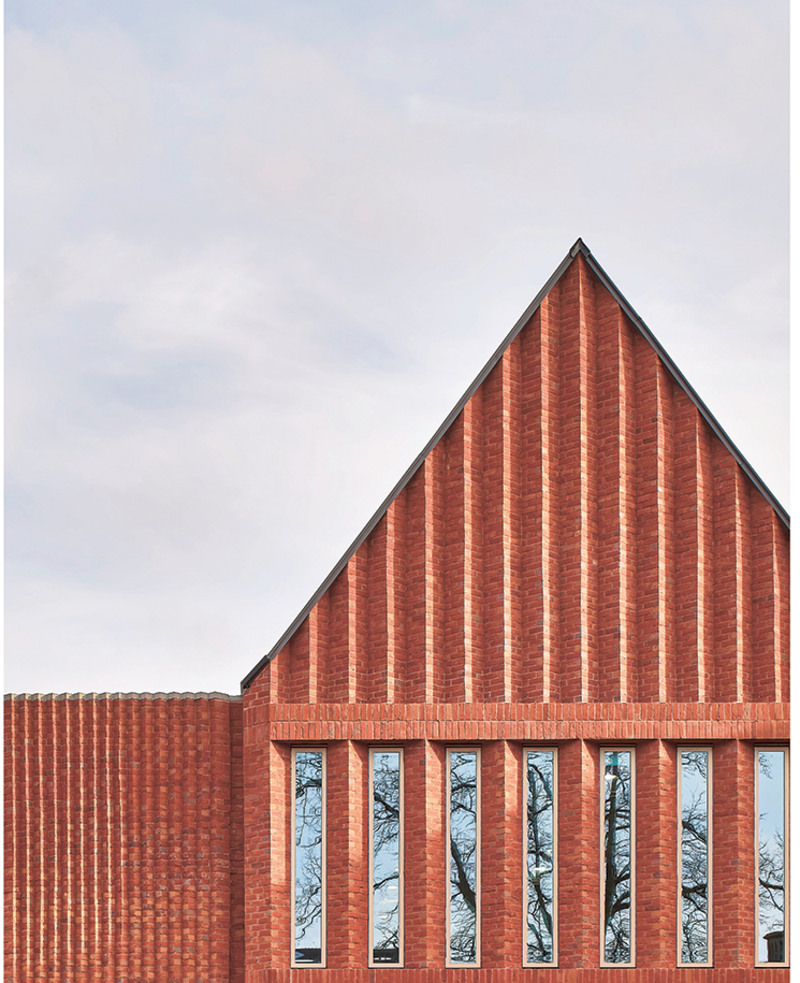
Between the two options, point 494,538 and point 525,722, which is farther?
point 494,538

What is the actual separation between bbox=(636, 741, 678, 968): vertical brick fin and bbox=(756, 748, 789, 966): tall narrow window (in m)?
1.08

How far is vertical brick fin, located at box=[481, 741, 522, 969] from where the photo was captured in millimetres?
16062

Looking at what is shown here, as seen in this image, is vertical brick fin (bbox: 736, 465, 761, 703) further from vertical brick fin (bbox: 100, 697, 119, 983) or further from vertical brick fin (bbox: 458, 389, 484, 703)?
vertical brick fin (bbox: 100, 697, 119, 983)

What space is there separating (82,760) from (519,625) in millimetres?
5924

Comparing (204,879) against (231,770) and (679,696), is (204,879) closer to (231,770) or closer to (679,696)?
(231,770)

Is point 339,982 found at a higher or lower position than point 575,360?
lower

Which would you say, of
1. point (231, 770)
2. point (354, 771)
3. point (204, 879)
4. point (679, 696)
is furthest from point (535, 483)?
point (204, 879)

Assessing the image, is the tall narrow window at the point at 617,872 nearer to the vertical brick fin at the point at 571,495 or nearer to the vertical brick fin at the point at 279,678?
the vertical brick fin at the point at 571,495

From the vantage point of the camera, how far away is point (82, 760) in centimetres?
1684

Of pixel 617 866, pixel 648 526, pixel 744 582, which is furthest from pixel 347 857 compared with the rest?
pixel 744 582

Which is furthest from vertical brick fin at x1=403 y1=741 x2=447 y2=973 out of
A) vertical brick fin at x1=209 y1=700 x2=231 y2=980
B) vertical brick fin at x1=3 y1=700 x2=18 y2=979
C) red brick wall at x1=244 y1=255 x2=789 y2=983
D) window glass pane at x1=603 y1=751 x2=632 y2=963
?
vertical brick fin at x1=3 y1=700 x2=18 y2=979

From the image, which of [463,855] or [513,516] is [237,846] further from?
[513,516]

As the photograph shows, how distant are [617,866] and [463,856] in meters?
1.94

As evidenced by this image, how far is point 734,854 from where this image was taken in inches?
639
